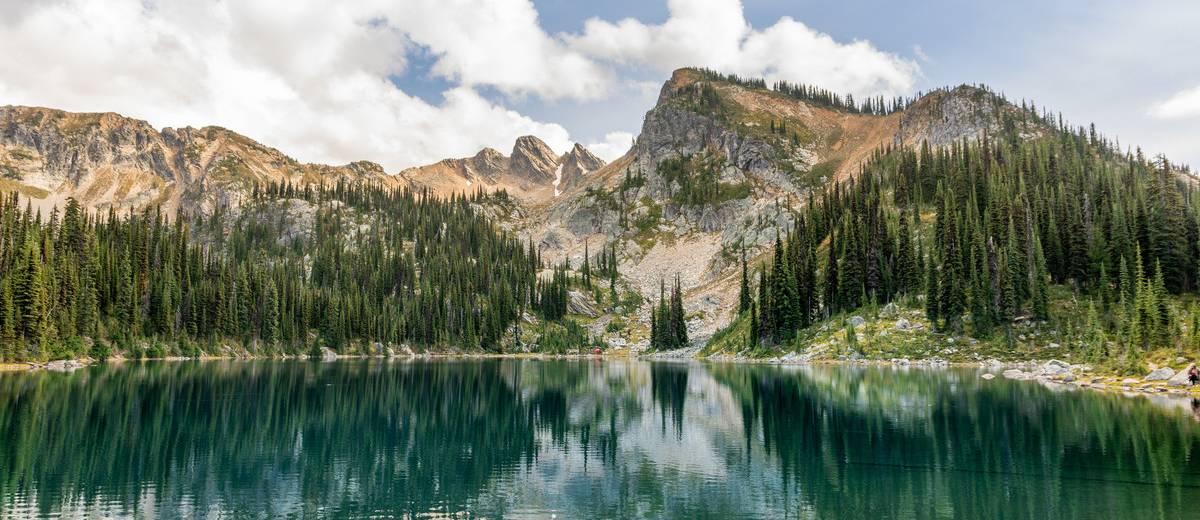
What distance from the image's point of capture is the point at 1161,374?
54781 millimetres

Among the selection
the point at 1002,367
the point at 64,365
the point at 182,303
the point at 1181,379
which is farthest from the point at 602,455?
the point at 182,303

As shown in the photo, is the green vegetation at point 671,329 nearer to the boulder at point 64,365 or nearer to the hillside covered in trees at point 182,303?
the hillside covered in trees at point 182,303

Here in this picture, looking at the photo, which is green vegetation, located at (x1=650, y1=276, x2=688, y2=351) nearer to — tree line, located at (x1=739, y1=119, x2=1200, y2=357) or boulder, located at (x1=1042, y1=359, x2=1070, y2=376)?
tree line, located at (x1=739, y1=119, x2=1200, y2=357)

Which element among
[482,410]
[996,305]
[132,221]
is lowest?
[482,410]

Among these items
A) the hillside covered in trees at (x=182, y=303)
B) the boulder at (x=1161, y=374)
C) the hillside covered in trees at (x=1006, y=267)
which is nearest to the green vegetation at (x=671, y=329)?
the hillside covered in trees at (x=1006, y=267)

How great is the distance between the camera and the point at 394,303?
182125 mm

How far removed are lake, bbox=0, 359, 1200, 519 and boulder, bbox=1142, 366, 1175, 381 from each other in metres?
7.57

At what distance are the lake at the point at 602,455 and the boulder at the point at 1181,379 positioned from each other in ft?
20.2

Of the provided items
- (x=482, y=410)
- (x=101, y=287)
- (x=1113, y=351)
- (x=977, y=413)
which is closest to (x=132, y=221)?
(x=101, y=287)

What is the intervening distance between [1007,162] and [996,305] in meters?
65.9

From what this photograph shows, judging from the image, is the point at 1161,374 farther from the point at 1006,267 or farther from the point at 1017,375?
the point at 1006,267

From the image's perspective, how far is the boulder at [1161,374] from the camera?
54.1m

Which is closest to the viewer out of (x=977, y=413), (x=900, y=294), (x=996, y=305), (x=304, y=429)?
(x=304, y=429)

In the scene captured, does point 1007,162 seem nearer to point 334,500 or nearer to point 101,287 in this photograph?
point 334,500
